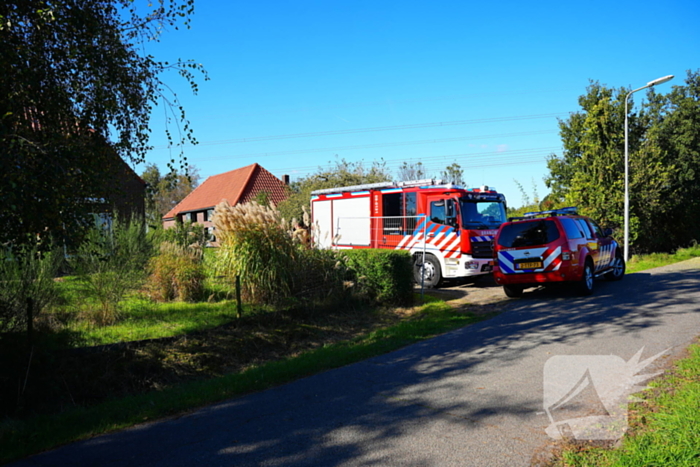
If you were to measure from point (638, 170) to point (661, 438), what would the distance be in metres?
21.7

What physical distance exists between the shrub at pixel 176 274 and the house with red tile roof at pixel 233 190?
1163 inches

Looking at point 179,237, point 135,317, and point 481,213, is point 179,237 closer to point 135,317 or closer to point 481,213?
point 135,317

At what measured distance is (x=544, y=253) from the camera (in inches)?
451

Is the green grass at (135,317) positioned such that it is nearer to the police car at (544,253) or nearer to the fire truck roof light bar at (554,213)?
the police car at (544,253)

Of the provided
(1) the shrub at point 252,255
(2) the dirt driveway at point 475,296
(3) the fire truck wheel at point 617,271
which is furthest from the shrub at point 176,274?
(3) the fire truck wheel at point 617,271

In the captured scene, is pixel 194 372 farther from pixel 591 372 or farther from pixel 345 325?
pixel 591 372

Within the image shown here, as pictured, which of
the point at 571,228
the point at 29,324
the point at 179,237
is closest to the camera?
the point at 29,324

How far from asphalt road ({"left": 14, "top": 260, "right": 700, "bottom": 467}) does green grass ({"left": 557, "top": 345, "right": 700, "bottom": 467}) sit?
1.52ft

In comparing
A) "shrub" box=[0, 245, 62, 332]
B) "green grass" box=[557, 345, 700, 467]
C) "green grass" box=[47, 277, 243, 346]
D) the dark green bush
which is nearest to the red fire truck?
the dark green bush

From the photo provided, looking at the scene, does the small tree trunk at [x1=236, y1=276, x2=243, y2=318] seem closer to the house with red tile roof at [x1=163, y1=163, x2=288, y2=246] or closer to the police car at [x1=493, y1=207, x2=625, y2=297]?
the police car at [x1=493, y1=207, x2=625, y2=297]

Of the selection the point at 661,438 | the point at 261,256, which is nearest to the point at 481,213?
the point at 261,256

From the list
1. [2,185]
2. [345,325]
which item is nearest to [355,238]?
[345,325]

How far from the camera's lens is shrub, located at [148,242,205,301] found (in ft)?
33.1

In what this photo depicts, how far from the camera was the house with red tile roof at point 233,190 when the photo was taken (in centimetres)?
4291
